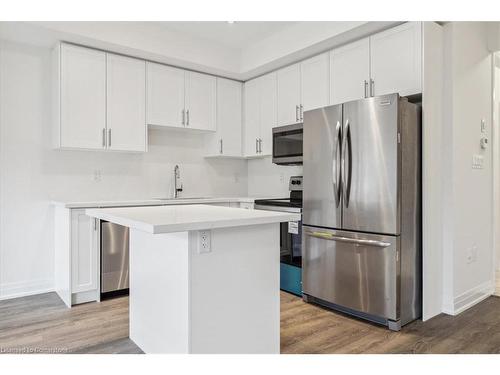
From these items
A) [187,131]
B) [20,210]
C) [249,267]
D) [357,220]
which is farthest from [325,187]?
[20,210]

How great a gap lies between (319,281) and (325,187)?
80cm

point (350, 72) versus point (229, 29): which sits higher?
point (229, 29)

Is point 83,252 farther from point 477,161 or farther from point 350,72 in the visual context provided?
point 477,161

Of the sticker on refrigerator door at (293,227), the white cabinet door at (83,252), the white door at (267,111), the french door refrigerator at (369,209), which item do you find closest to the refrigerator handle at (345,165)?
the french door refrigerator at (369,209)

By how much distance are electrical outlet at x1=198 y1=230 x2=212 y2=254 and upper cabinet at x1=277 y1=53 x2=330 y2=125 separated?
2200 millimetres

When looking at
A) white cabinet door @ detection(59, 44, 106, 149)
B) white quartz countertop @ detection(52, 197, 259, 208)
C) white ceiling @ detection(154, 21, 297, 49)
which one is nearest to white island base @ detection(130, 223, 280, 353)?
white quartz countertop @ detection(52, 197, 259, 208)

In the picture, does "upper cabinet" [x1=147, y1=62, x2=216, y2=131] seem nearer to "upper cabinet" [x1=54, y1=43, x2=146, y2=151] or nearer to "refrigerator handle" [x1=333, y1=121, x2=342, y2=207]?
"upper cabinet" [x1=54, y1=43, x2=146, y2=151]

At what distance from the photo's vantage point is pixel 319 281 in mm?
3084

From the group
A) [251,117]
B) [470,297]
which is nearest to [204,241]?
[470,297]

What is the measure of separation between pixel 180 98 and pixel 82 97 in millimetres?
1016

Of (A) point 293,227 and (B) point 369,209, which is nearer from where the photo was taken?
(B) point 369,209

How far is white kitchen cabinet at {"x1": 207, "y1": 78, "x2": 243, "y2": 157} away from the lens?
4344mm

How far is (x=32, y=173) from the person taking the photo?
3457 millimetres
